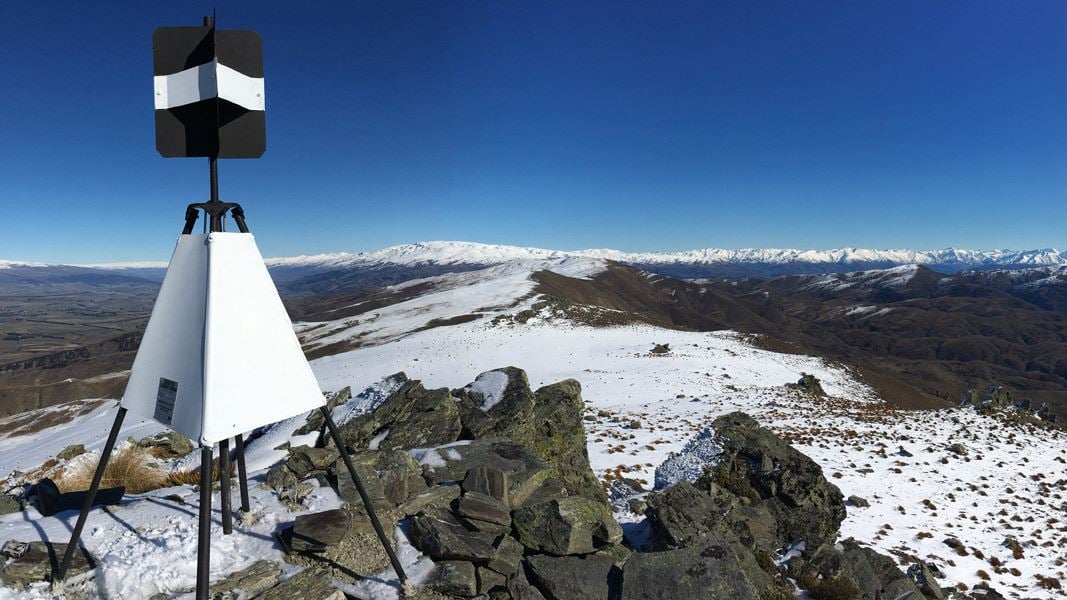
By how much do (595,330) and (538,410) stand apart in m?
43.8

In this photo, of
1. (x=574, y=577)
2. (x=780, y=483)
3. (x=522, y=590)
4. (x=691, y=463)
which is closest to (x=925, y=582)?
(x=780, y=483)

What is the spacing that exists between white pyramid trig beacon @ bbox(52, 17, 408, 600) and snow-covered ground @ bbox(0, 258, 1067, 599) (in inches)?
48.8

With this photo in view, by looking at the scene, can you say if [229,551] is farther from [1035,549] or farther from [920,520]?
[1035,549]

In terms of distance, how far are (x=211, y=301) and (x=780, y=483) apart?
12.3 metres

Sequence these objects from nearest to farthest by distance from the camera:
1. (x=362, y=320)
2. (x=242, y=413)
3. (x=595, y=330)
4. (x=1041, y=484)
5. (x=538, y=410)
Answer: (x=242, y=413) < (x=538, y=410) < (x=1041, y=484) < (x=595, y=330) < (x=362, y=320)

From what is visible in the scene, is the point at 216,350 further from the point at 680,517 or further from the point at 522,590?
the point at 680,517

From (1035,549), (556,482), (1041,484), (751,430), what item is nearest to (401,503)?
(556,482)

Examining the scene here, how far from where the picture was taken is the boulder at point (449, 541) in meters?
5.81

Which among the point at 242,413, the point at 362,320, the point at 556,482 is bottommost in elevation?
the point at 362,320

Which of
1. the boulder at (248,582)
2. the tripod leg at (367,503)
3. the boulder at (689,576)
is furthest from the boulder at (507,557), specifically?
the boulder at (248,582)

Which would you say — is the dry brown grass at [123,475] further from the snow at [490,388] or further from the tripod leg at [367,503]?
the snow at [490,388]

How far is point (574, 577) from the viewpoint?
600cm

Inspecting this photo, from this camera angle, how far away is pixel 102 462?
15.7 feet

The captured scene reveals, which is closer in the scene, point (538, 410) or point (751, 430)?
point (538, 410)
